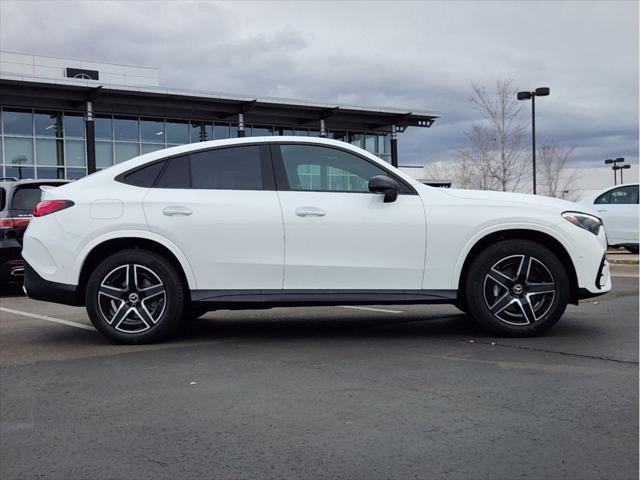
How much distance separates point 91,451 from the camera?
10.8 feet

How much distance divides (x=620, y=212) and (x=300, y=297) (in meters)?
11.6

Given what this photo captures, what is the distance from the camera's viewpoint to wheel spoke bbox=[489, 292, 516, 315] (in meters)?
5.88

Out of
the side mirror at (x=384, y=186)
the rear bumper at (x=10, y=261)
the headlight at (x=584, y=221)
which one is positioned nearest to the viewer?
the side mirror at (x=384, y=186)

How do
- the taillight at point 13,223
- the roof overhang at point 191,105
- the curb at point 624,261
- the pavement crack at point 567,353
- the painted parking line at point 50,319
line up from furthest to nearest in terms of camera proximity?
the roof overhang at point 191,105, the curb at point 624,261, the taillight at point 13,223, the painted parking line at point 50,319, the pavement crack at point 567,353

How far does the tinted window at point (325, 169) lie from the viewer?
5988 millimetres

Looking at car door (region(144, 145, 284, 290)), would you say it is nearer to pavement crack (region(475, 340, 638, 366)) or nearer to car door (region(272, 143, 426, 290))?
car door (region(272, 143, 426, 290))

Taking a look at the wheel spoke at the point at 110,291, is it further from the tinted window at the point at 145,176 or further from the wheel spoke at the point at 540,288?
the wheel spoke at the point at 540,288

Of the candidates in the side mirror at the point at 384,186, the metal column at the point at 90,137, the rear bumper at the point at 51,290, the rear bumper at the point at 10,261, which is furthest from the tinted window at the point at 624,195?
the metal column at the point at 90,137

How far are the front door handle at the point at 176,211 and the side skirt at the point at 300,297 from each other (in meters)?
0.67

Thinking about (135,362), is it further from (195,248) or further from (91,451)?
(91,451)

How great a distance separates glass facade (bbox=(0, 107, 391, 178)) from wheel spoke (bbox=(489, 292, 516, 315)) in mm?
28680

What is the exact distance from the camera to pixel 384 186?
5746 mm

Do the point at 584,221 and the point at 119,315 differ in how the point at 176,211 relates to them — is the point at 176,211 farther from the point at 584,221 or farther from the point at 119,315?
the point at 584,221

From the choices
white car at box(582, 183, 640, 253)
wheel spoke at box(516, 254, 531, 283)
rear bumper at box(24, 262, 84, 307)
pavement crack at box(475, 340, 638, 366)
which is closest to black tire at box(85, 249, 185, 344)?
rear bumper at box(24, 262, 84, 307)
